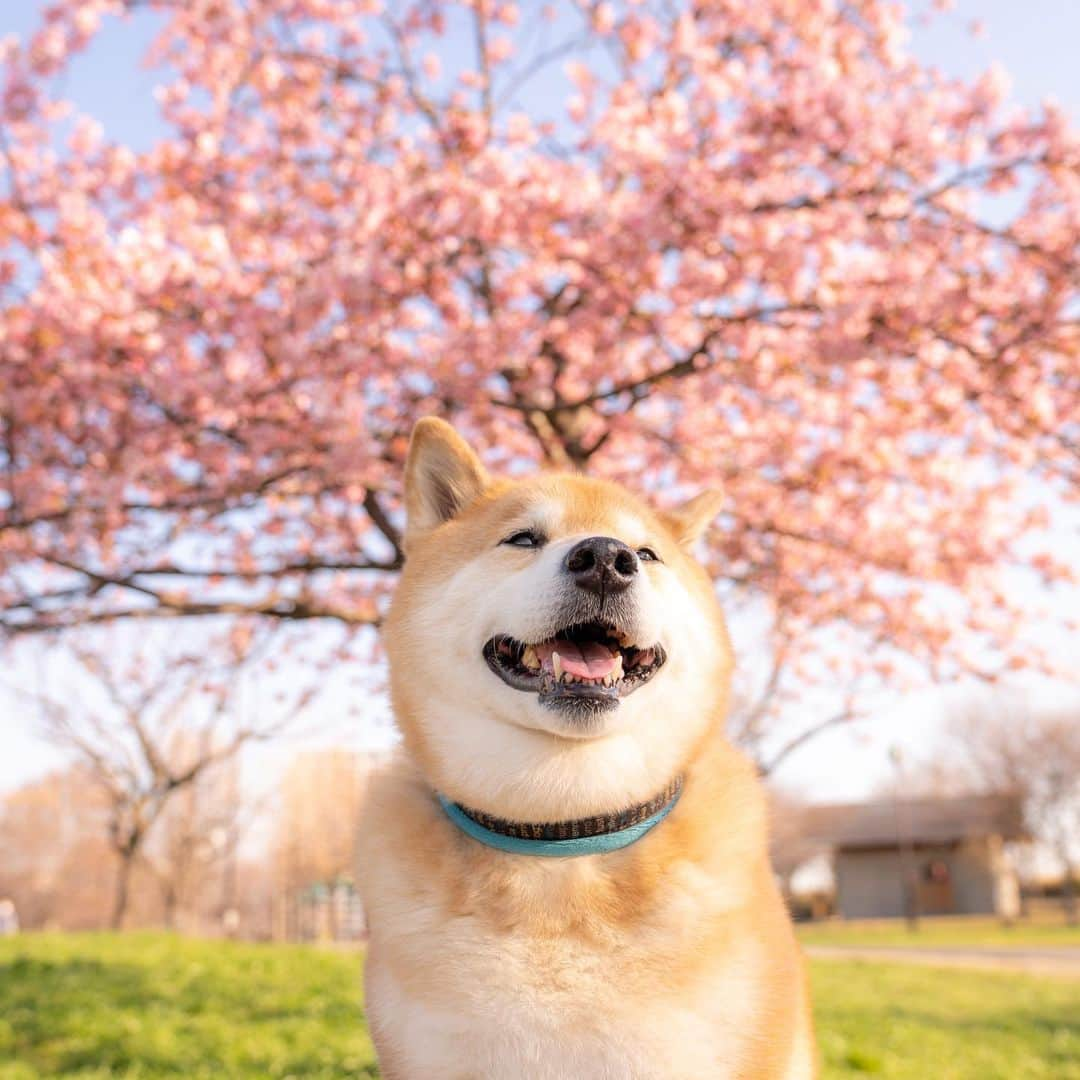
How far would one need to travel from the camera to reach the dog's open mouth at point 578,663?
254cm

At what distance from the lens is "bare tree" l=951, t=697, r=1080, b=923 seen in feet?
145

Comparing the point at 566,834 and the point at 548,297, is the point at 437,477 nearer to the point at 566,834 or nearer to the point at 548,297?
the point at 566,834

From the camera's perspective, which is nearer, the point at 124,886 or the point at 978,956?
the point at 124,886

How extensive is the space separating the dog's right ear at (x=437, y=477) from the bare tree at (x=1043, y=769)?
4715cm

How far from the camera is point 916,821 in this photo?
1804 inches

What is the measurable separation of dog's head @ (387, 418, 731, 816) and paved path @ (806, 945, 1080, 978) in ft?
65.2

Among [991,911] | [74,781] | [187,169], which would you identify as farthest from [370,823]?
[991,911]

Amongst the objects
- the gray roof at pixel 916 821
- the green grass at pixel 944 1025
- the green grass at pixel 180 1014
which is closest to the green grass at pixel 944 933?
the gray roof at pixel 916 821

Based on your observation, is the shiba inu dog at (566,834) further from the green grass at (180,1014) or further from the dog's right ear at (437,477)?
the green grass at (180,1014)

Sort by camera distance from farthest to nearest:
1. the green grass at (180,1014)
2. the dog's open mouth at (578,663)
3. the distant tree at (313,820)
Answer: the distant tree at (313,820) < the green grass at (180,1014) < the dog's open mouth at (578,663)

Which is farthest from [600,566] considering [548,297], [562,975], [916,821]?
[916,821]

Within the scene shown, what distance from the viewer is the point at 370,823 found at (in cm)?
284

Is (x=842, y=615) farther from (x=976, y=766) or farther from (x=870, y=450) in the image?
(x=976, y=766)

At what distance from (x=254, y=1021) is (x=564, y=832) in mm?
6232
